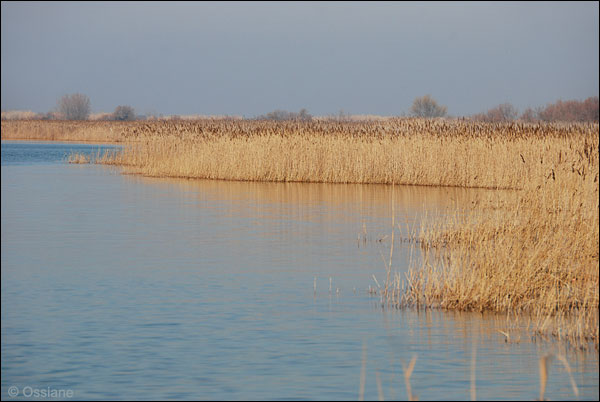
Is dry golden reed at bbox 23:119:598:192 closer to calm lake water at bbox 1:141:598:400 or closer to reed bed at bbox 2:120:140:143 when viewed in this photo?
calm lake water at bbox 1:141:598:400

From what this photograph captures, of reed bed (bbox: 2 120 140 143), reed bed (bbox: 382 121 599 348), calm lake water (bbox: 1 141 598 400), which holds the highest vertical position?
→ reed bed (bbox: 2 120 140 143)

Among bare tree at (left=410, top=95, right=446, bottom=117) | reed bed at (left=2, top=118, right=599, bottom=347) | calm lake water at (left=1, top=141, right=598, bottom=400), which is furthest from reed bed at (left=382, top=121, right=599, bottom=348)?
bare tree at (left=410, top=95, right=446, bottom=117)

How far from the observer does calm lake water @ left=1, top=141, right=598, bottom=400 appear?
6.92 meters

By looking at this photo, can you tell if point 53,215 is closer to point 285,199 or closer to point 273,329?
point 285,199

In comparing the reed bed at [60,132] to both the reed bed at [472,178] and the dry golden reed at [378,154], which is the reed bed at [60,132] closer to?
the reed bed at [472,178]

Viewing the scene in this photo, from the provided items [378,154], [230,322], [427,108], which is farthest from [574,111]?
[230,322]

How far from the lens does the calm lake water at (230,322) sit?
692 centimetres

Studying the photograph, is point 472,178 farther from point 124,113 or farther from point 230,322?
point 124,113

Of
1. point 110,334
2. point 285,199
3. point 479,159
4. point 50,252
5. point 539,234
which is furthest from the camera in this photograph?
point 479,159

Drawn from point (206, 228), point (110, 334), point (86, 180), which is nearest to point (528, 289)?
point (110, 334)

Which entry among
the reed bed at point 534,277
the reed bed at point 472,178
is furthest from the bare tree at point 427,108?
the reed bed at point 534,277

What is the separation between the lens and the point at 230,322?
29.3 feet

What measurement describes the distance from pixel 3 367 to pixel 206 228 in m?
9.66

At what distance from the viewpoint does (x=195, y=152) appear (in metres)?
30.2
